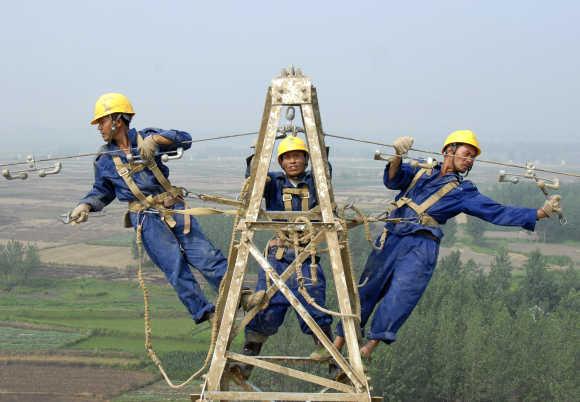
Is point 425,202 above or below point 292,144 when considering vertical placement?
below

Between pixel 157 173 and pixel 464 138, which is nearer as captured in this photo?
pixel 157 173

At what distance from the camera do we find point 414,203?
758cm

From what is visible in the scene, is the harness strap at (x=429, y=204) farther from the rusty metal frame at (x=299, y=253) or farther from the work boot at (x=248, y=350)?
the work boot at (x=248, y=350)

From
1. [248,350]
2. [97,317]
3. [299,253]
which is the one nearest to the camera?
[299,253]

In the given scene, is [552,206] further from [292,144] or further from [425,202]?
[292,144]

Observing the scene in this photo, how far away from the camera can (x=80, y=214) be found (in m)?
7.28

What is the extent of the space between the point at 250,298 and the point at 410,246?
176 cm

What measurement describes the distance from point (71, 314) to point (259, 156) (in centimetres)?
5215

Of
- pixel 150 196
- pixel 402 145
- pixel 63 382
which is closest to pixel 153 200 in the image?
pixel 150 196

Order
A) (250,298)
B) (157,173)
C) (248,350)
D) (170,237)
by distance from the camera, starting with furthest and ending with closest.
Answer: (248,350), (170,237), (157,173), (250,298)

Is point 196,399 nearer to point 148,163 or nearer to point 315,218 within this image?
point 315,218

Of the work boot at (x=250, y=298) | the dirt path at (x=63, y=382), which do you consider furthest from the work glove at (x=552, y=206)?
the dirt path at (x=63, y=382)

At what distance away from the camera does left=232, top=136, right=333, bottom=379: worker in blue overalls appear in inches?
286

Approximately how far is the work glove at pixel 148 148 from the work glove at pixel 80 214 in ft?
2.48
